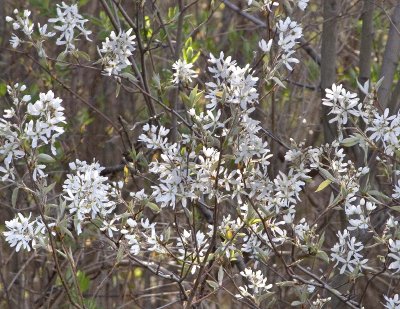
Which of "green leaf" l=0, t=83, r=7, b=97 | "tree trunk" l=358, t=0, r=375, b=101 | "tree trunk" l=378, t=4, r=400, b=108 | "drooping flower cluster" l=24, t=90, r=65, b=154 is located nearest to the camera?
"drooping flower cluster" l=24, t=90, r=65, b=154

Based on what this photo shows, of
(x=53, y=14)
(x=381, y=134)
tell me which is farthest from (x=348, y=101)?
(x=53, y=14)

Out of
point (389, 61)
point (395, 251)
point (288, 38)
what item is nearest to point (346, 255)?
point (395, 251)

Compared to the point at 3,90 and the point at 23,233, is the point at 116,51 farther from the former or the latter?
the point at 3,90

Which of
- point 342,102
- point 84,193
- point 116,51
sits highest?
point 116,51

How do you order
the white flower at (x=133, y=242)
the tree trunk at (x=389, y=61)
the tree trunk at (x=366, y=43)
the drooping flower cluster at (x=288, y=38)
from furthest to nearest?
the tree trunk at (x=366, y=43) < the tree trunk at (x=389, y=61) < the white flower at (x=133, y=242) < the drooping flower cluster at (x=288, y=38)

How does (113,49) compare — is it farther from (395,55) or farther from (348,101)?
(395,55)

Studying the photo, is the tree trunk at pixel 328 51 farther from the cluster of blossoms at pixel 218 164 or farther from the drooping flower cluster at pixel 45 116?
the drooping flower cluster at pixel 45 116

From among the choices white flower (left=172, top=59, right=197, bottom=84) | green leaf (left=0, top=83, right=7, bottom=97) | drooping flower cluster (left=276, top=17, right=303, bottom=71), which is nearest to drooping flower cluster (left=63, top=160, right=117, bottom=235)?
white flower (left=172, top=59, right=197, bottom=84)

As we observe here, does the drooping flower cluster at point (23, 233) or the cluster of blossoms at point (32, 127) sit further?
the drooping flower cluster at point (23, 233)

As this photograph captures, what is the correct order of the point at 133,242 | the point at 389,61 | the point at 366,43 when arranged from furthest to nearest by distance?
the point at 366,43 → the point at 389,61 → the point at 133,242

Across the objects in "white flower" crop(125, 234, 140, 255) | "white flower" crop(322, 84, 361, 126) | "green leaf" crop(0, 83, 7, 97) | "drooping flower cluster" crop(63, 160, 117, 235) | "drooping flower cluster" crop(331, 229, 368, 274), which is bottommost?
"drooping flower cluster" crop(331, 229, 368, 274)

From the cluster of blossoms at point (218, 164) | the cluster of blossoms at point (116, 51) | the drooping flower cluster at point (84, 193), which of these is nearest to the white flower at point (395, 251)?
the cluster of blossoms at point (218, 164)

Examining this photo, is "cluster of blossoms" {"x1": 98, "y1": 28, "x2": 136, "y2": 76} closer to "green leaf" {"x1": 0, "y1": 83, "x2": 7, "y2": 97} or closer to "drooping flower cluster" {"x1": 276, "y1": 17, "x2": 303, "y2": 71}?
"drooping flower cluster" {"x1": 276, "y1": 17, "x2": 303, "y2": 71}

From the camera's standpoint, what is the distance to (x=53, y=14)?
485 cm
